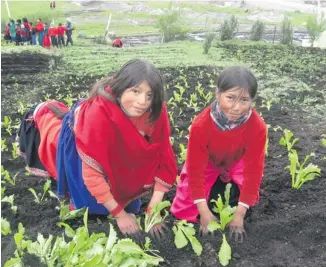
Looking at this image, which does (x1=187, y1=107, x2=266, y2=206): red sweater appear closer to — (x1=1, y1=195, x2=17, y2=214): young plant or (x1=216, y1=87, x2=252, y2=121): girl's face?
(x1=216, y1=87, x2=252, y2=121): girl's face

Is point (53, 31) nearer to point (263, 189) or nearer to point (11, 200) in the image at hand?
point (11, 200)

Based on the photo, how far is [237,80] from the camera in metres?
2.35

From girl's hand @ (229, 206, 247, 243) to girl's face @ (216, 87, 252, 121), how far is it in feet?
1.79

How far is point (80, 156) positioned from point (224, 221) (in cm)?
84

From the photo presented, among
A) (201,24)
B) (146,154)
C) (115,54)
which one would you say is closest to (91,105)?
Answer: (146,154)

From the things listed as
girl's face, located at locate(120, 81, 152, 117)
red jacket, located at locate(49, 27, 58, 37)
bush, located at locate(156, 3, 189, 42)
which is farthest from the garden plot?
bush, located at locate(156, 3, 189, 42)

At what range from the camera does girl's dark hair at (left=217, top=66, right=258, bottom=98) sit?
235 cm

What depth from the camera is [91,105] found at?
242cm

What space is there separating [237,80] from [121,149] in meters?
0.73

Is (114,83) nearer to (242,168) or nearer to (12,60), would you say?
(242,168)

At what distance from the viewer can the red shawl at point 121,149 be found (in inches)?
93.7

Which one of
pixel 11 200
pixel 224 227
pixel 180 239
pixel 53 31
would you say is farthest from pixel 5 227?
pixel 53 31

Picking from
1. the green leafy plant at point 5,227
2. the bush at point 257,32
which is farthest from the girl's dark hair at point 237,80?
the bush at point 257,32

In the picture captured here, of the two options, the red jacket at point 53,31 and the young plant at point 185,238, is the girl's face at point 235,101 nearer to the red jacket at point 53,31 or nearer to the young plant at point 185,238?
the young plant at point 185,238
